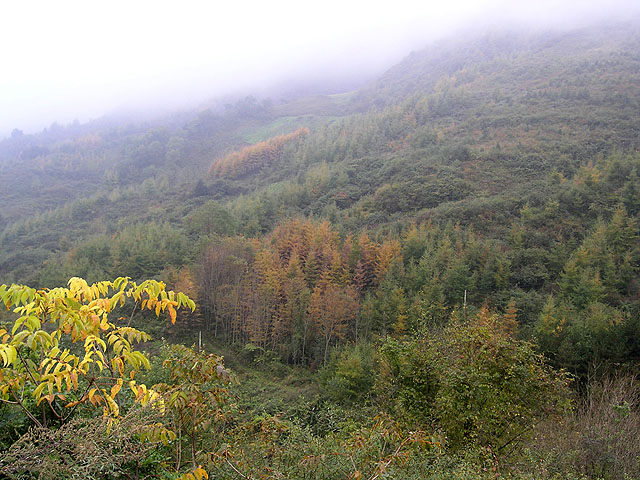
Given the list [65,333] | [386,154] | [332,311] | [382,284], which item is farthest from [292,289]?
[386,154]

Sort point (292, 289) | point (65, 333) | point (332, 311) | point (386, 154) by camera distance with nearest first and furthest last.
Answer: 1. point (65, 333)
2. point (332, 311)
3. point (292, 289)
4. point (386, 154)

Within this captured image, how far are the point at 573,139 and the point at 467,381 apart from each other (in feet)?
212

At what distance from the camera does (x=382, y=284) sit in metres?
27.5

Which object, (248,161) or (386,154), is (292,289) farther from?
(248,161)

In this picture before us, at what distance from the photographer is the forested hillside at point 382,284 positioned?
422 centimetres

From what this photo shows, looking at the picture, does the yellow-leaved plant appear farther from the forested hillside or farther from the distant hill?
the distant hill

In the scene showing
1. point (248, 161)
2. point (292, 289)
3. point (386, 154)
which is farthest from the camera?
point (248, 161)

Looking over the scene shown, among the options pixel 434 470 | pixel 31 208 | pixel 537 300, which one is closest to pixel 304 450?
pixel 434 470

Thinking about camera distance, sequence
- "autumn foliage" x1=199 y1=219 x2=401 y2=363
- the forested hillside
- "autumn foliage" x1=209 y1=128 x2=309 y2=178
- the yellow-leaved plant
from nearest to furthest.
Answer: the yellow-leaved plant
the forested hillside
"autumn foliage" x1=199 y1=219 x2=401 y2=363
"autumn foliage" x1=209 y1=128 x2=309 y2=178

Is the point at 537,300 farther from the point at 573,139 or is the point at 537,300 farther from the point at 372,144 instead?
the point at 372,144

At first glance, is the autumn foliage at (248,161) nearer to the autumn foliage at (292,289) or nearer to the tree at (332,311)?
the autumn foliage at (292,289)

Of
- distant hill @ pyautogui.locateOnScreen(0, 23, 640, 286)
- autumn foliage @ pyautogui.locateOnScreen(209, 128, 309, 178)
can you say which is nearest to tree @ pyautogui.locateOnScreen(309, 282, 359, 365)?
distant hill @ pyautogui.locateOnScreen(0, 23, 640, 286)

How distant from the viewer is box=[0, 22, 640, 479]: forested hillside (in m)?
4.22

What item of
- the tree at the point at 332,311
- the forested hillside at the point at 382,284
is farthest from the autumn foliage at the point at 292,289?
the forested hillside at the point at 382,284
